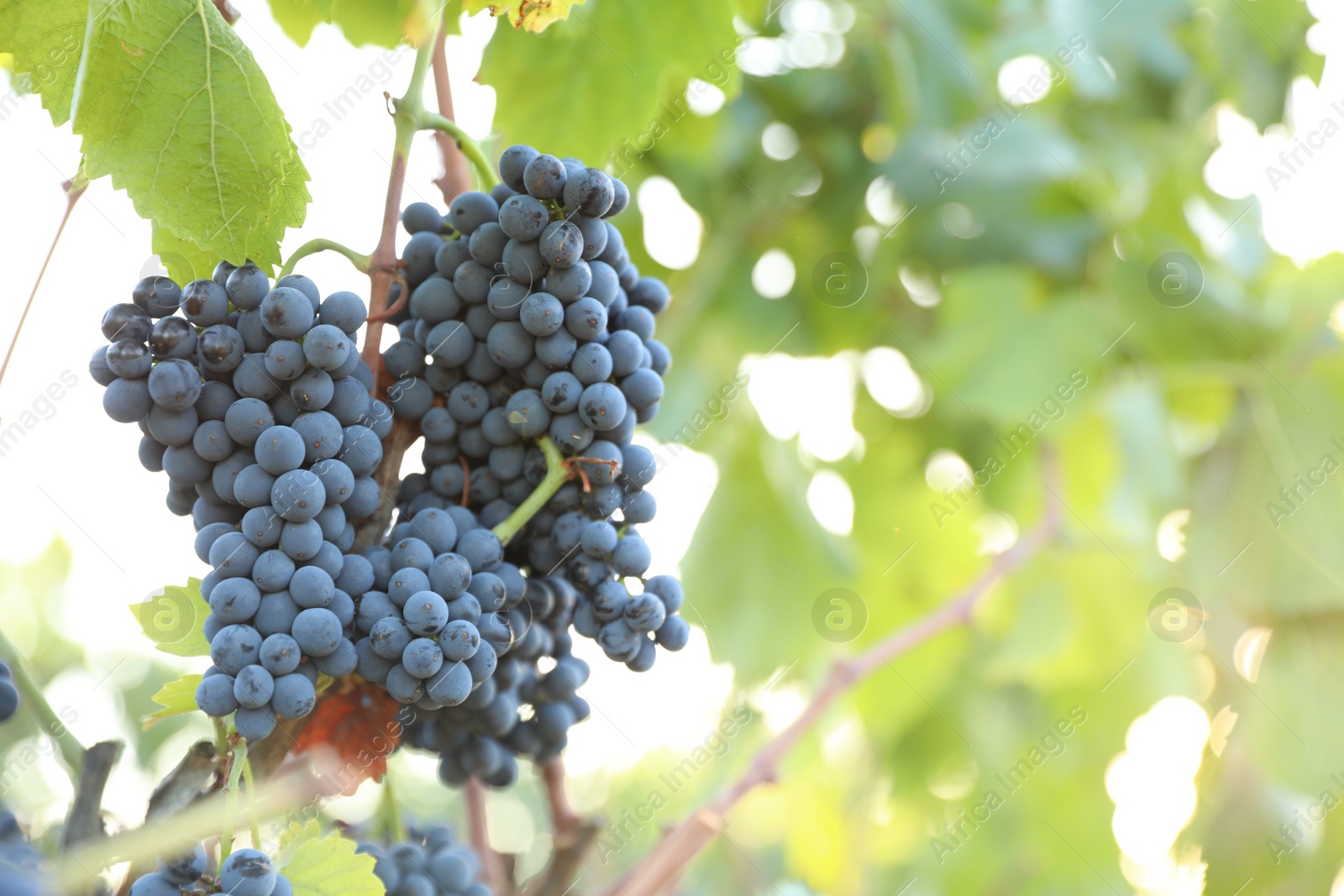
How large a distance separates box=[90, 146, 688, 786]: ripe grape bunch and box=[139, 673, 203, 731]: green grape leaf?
5 centimetres

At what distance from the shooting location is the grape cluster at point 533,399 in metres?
0.47

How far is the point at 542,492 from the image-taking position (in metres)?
0.49

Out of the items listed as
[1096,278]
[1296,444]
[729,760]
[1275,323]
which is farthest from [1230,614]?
[729,760]

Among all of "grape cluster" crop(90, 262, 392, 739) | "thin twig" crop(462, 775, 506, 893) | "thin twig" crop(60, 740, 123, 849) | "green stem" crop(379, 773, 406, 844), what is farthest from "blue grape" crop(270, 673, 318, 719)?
"thin twig" crop(462, 775, 506, 893)

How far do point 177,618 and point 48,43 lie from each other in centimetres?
29

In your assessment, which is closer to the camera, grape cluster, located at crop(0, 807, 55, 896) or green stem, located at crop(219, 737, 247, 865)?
grape cluster, located at crop(0, 807, 55, 896)

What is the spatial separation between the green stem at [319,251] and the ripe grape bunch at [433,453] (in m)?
0.02

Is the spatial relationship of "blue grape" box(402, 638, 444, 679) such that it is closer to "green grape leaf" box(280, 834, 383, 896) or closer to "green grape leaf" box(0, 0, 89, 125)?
"green grape leaf" box(280, 834, 383, 896)

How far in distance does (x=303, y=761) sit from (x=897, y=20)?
1.21m

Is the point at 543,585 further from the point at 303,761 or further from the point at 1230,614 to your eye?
the point at 1230,614

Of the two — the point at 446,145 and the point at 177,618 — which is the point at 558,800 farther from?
the point at 446,145

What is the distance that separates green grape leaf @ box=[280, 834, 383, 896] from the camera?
43 cm

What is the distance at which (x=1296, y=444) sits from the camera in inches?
55.8

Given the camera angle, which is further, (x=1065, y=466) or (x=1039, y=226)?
(x=1065, y=466)
